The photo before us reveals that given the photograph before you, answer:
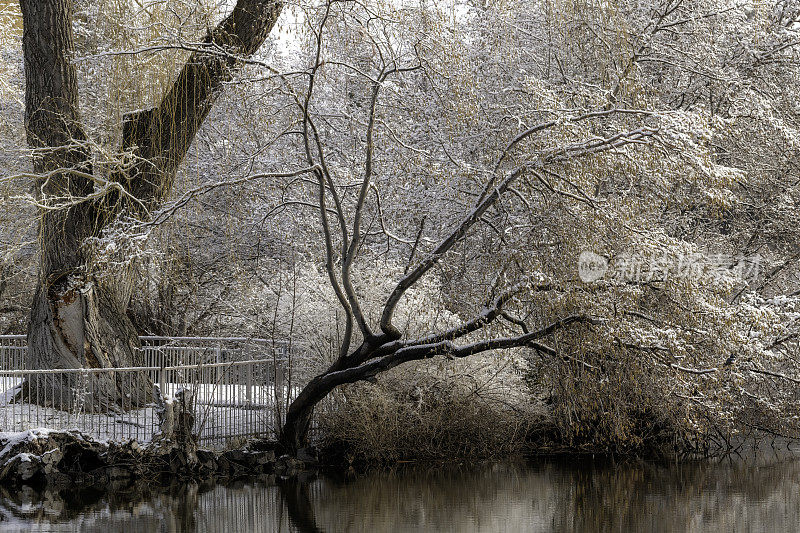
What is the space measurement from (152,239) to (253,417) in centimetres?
313

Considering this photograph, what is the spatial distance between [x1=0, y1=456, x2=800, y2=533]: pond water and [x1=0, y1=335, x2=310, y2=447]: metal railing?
3.29 ft

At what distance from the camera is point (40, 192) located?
1455 centimetres

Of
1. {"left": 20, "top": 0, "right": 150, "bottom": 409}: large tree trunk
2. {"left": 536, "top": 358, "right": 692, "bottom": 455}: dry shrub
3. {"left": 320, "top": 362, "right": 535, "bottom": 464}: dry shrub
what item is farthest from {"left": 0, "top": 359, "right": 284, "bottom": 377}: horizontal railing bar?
{"left": 536, "top": 358, "right": 692, "bottom": 455}: dry shrub

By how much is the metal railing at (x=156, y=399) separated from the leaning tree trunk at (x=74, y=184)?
0.23 feet

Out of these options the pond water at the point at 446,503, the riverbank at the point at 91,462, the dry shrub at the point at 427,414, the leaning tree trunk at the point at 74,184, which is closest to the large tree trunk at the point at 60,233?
the leaning tree trunk at the point at 74,184

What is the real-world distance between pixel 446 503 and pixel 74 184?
722 centimetres

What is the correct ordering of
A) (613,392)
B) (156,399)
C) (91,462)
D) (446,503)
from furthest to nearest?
(156,399) → (91,462) → (613,392) → (446,503)

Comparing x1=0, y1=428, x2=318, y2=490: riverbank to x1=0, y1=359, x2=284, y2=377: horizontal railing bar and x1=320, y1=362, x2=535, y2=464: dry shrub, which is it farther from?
x1=320, y1=362, x2=535, y2=464: dry shrub

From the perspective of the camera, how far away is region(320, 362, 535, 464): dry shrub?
14.8 meters

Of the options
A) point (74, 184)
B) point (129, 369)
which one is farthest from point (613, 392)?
point (74, 184)

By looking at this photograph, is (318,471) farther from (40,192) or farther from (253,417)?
(40,192)

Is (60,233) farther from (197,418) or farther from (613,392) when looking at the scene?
(613,392)

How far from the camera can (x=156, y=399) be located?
43.7 feet

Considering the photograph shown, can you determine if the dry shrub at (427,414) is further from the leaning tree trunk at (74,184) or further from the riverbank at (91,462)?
the leaning tree trunk at (74,184)
